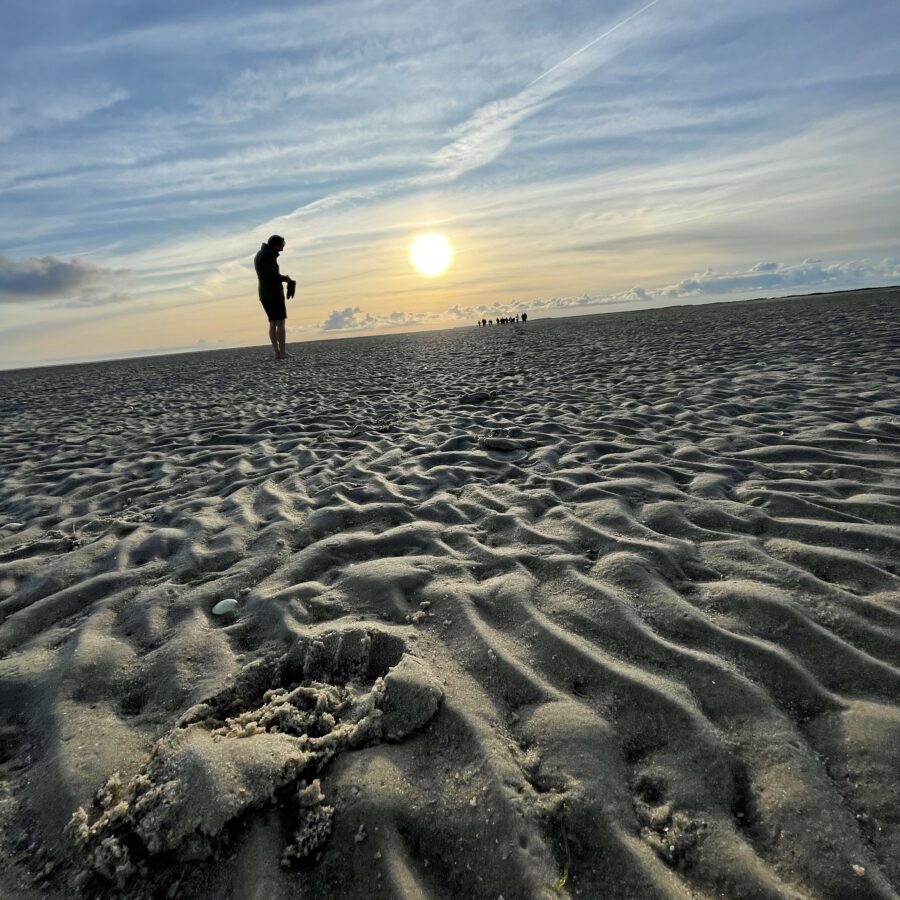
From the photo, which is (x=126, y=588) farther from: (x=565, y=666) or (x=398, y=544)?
(x=565, y=666)

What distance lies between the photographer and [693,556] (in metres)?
3.01

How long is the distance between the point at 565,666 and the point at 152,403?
10.5 meters

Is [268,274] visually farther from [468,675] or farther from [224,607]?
[468,675]

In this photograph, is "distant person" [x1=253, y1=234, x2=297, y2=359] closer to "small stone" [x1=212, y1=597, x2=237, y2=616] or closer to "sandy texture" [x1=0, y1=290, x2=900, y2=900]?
"sandy texture" [x1=0, y1=290, x2=900, y2=900]

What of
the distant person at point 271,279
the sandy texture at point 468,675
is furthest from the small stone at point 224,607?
the distant person at point 271,279

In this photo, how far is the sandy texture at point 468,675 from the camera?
1.51 meters

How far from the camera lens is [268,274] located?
14.2m

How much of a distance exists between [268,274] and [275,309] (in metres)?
0.92

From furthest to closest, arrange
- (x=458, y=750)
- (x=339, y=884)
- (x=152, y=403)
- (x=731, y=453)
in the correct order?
(x=152, y=403), (x=731, y=453), (x=458, y=750), (x=339, y=884)

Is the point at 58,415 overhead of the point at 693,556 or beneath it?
overhead

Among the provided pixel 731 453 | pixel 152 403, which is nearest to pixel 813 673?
pixel 731 453

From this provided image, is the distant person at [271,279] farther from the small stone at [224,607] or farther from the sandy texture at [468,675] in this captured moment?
the small stone at [224,607]

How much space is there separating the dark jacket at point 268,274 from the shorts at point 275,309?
0.25ft

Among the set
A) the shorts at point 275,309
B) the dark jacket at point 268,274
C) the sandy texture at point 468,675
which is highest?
the dark jacket at point 268,274
